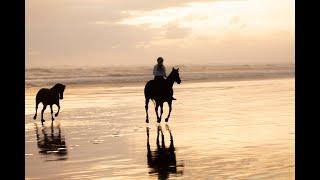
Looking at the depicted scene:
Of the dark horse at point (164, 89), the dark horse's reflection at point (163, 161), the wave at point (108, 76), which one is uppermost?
the wave at point (108, 76)

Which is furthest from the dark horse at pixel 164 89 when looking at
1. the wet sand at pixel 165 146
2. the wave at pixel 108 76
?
the wave at pixel 108 76

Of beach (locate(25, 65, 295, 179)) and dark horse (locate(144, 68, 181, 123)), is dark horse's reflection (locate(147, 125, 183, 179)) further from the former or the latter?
dark horse (locate(144, 68, 181, 123))

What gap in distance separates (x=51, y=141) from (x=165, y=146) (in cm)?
344

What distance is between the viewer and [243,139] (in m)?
13.0

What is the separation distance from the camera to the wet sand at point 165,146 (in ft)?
28.2

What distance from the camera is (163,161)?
982 cm

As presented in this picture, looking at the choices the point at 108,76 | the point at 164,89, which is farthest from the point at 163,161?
the point at 108,76

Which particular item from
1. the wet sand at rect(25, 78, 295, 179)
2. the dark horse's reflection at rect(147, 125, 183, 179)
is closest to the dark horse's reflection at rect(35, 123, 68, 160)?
the wet sand at rect(25, 78, 295, 179)

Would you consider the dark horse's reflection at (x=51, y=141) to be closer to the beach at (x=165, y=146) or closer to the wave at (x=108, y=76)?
the beach at (x=165, y=146)

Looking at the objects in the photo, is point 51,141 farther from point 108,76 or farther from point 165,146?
point 108,76
